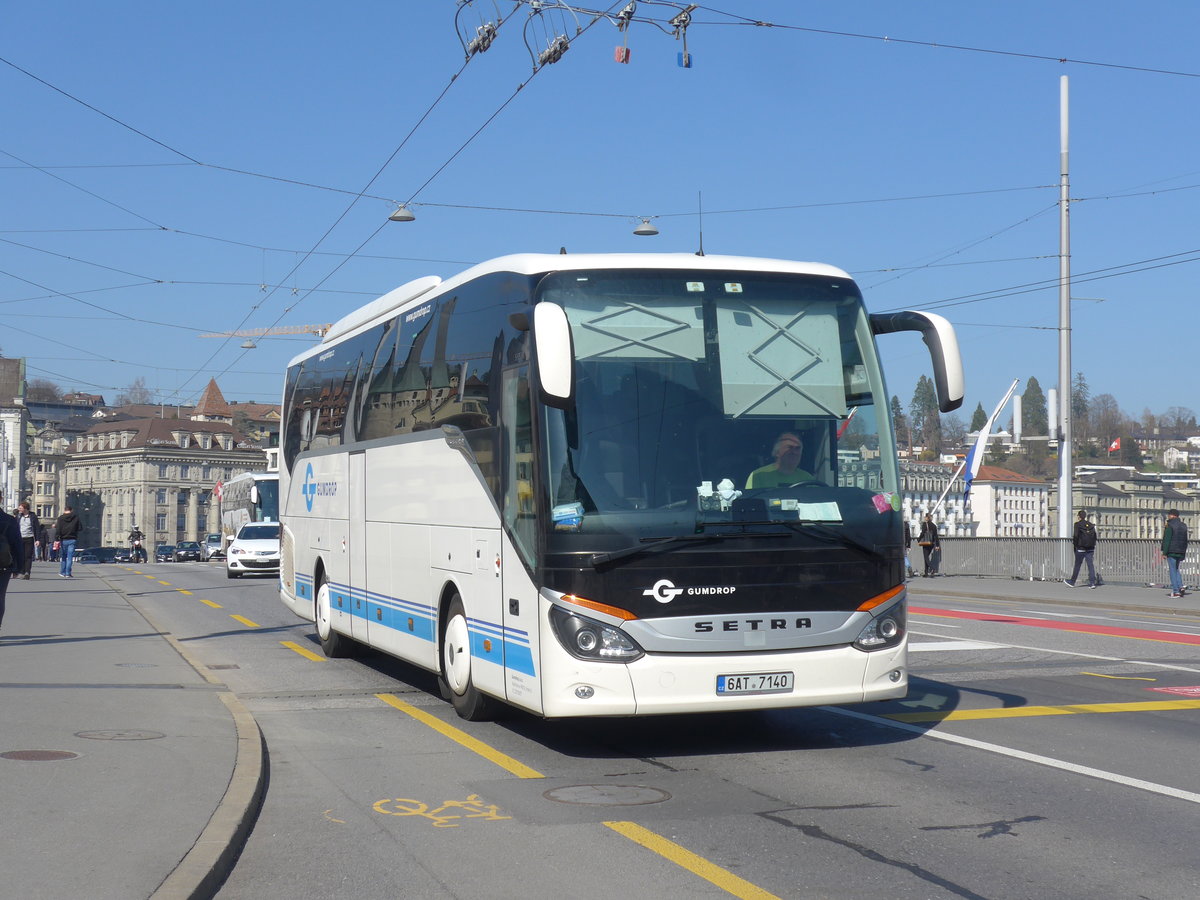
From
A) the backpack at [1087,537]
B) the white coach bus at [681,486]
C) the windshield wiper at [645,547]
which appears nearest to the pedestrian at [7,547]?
the white coach bus at [681,486]

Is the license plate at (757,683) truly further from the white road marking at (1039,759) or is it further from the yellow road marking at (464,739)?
the white road marking at (1039,759)

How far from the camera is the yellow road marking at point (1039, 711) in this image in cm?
1112

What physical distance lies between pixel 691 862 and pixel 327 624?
1035 centimetres

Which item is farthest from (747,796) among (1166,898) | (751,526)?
(1166,898)

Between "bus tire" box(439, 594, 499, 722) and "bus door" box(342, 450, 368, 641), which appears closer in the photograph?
"bus tire" box(439, 594, 499, 722)

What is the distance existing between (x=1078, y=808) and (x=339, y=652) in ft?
33.9

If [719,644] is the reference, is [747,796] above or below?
below

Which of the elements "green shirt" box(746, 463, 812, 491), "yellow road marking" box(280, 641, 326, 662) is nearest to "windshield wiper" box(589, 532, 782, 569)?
"green shirt" box(746, 463, 812, 491)

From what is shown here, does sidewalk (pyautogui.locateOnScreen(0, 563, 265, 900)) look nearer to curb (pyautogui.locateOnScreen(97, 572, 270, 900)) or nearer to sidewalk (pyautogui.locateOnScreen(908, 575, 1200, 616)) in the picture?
curb (pyautogui.locateOnScreen(97, 572, 270, 900))

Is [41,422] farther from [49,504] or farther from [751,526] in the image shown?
[751,526]

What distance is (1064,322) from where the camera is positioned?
37594 mm

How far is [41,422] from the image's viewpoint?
609 ft

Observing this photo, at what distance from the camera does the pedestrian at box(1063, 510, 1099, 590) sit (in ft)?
110

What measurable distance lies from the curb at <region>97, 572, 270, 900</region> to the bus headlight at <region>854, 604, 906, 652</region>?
3.91 m
